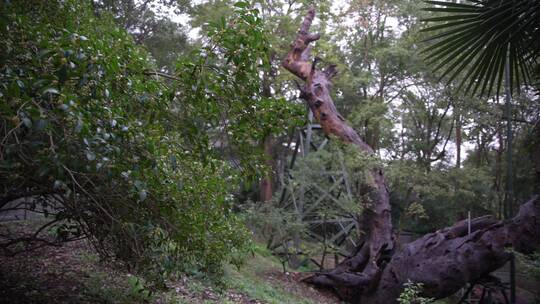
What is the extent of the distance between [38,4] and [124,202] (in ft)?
5.10

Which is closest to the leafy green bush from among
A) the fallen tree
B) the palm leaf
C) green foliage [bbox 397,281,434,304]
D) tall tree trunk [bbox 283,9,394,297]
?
green foliage [bbox 397,281,434,304]

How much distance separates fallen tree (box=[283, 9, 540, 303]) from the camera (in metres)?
→ 7.75

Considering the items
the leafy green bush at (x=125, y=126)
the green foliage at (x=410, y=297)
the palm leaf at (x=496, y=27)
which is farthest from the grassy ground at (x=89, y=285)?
the palm leaf at (x=496, y=27)

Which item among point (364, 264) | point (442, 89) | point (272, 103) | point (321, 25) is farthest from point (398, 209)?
point (272, 103)

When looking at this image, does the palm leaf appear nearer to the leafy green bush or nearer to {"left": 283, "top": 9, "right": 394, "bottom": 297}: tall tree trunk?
the leafy green bush

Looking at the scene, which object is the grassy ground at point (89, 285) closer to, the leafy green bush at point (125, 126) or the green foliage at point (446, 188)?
the leafy green bush at point (125, 126)

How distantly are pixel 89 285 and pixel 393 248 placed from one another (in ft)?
20.8

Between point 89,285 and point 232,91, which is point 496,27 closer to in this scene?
point 232,91

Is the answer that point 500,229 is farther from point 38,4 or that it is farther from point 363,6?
point 363,6

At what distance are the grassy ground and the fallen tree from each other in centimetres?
140

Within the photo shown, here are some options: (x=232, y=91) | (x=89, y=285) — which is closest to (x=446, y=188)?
(x=89, y=285)

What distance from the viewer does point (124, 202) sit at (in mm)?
3248

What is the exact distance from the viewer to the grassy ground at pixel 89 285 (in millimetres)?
4902

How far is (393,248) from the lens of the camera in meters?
9.81
